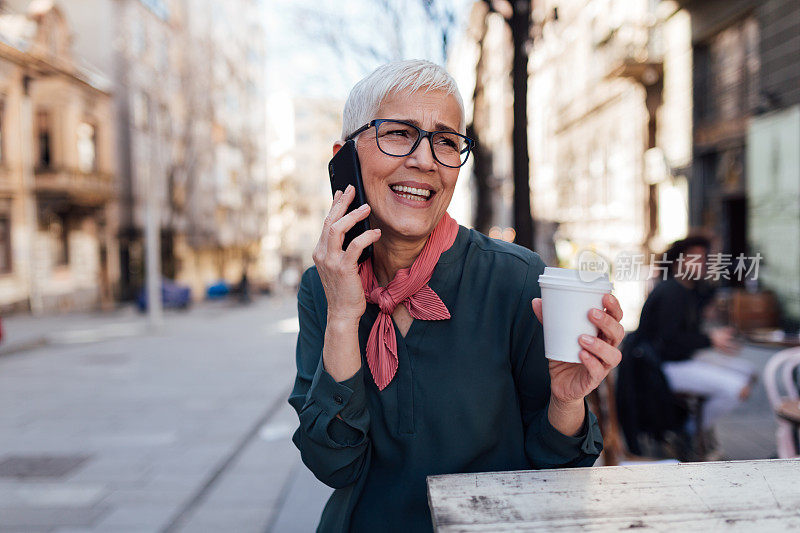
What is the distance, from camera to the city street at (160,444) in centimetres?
388

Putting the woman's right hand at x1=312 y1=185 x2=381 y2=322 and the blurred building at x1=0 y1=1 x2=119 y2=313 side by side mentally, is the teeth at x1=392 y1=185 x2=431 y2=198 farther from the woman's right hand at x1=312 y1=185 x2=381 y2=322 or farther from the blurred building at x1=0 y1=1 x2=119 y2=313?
the blurred building at x1=0 y1=1 x2=119 y2=313

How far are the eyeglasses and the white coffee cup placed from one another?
18.9 inches

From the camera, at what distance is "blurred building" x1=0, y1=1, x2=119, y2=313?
767 inches

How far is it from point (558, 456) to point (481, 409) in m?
0.21

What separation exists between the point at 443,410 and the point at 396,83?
797 mm

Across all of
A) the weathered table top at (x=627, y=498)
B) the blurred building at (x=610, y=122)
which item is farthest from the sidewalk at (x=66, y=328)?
the weathered table top at (x=627, y=498)

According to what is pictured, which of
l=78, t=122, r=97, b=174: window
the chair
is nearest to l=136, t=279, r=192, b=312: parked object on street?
l=78, t=122, r=97, b=174: window

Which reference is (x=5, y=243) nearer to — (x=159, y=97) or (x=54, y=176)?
(x=54, y=176)

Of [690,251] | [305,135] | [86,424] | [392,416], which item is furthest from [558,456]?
[305,135]

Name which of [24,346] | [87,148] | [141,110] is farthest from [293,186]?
[24,346]

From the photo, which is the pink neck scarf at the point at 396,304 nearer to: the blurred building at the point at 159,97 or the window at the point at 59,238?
the blurred building at the point at 159,97

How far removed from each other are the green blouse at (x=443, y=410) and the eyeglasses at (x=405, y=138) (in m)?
0.27

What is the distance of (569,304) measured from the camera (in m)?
1.06

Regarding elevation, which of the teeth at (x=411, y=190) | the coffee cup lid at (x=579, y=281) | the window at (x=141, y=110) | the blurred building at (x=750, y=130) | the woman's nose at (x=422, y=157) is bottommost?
the coffee cup lid at (x=579, y=281)
